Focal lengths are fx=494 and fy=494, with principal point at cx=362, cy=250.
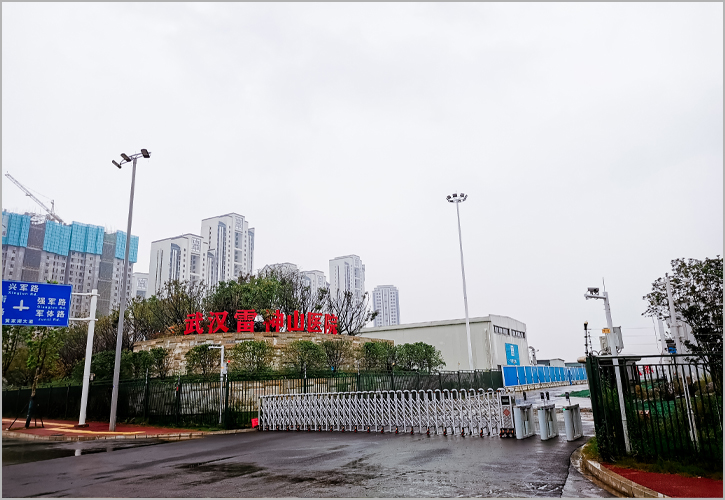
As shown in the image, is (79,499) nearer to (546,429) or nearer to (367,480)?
(367,480)

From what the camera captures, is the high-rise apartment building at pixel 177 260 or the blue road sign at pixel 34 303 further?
the high-rise apartment building at pixel 177 260

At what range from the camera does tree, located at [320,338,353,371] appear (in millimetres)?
26656

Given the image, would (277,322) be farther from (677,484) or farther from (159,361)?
(677,484)

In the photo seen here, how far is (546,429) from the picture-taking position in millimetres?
11469

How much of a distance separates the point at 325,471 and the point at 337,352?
61.2 ft

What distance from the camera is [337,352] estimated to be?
27234 millimetres

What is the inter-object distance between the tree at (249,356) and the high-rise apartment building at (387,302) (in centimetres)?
A: 7158

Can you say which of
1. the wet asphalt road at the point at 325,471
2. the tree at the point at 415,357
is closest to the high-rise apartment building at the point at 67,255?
the tree at the point at 415,357

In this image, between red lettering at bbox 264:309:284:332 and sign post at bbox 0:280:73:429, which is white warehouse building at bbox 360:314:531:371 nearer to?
red lettering at bbox 264:309:284:332

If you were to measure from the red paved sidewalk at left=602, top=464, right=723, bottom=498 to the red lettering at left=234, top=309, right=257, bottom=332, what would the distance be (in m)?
22.0

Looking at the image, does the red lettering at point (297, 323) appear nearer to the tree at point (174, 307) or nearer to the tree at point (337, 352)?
the tree at point (337, 352)

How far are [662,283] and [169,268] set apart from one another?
7884 centimetres

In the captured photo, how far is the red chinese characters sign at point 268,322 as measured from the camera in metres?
27.1

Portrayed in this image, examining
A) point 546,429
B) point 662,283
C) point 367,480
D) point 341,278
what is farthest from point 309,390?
point 341,278
